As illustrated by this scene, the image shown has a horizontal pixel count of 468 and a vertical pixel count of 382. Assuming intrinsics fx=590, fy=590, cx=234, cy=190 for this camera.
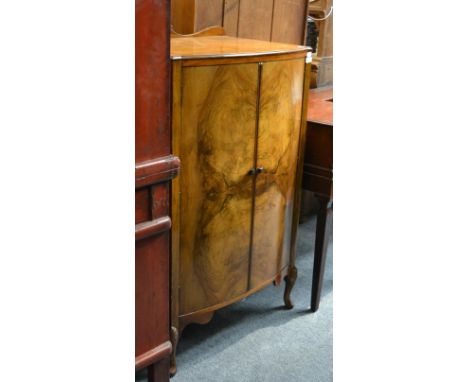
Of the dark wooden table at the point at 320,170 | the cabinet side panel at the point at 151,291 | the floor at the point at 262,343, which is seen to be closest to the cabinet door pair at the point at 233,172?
the dark wooden table at the point at 320,170

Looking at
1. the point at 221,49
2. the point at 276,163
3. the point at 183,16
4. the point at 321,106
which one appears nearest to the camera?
the point at 221,49

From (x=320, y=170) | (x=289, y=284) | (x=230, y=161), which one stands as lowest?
(x=289, y=284)

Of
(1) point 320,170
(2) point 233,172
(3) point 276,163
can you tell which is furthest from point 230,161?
(1) point 320,170

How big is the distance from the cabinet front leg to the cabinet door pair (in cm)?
19

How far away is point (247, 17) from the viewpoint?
2.36 meters

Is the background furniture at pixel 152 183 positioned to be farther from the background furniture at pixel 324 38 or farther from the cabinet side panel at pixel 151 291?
the background furniture at pixel 324 38

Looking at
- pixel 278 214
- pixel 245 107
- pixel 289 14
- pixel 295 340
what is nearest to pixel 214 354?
pixel 295 340

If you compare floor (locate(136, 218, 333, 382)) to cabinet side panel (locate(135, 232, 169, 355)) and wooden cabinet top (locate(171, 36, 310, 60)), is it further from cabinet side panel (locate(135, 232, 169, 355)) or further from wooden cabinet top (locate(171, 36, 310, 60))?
wooden cabinet top (locate(171, 36, 310, 60))

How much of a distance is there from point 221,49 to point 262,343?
1.06 m

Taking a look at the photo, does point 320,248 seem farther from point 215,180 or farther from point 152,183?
point 152,183

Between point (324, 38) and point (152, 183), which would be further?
point (324, 38)

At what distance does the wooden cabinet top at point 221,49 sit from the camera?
161 centimetres
